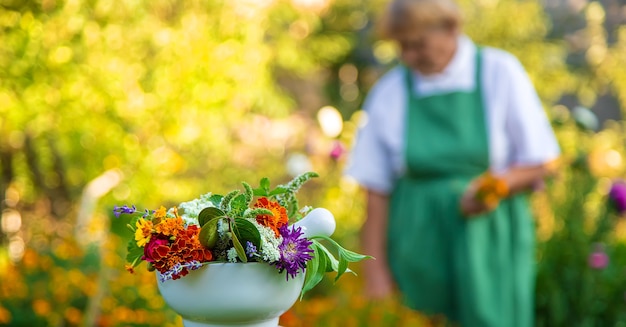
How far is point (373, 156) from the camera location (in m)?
2.95

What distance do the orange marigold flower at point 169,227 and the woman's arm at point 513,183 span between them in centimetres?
182

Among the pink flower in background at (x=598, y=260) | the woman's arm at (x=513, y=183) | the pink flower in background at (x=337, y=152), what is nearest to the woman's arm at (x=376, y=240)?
the woman's arm at (x=513, y=183)

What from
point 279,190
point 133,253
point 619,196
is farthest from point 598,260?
point 133,253

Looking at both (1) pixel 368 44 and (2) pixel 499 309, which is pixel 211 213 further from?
(1) pixel 368 44

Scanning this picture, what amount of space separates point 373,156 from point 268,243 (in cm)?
198

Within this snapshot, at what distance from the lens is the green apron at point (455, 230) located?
2.82 meters

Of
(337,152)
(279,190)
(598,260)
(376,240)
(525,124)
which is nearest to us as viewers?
(279,190)

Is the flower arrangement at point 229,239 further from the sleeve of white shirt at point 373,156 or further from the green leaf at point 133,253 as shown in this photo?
the sleeve of white shirt at point 373,156

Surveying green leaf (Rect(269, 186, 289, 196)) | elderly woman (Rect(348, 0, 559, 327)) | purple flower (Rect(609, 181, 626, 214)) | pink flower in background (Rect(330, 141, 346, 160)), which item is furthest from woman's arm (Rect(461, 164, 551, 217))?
green leaf (Rect(269, 186, 289, 196))

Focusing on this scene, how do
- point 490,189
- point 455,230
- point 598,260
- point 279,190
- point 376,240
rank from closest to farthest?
1. point 279,190
2. point 490,189
3. point 455,230
4. point 376,240
5. point 598,260

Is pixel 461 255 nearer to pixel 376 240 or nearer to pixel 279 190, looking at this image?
pixel 376 240

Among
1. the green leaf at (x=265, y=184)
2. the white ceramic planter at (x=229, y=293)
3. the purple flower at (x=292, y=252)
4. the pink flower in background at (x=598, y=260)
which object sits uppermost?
the green leaf at (x=265, y=184)

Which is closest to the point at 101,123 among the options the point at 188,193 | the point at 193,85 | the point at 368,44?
the point at 193,85

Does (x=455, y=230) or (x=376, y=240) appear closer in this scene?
(x=455, y=230)
